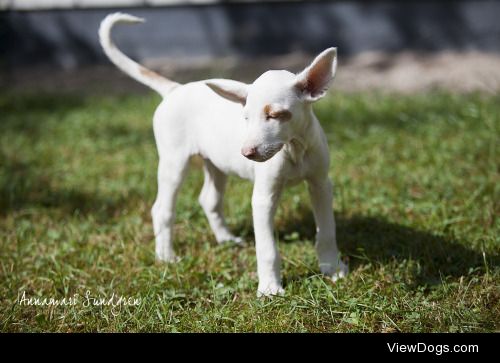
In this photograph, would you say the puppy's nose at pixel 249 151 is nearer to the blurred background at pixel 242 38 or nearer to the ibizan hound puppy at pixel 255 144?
the ibizan hound puppy at pixel 255 144

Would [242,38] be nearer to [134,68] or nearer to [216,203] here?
[134,68]

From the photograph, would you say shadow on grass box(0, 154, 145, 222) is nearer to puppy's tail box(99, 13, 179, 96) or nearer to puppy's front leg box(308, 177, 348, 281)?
puppy's tail box(99, 13, 179, 96)

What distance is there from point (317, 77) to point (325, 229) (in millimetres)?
929

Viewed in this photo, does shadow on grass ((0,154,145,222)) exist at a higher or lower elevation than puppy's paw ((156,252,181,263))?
lower

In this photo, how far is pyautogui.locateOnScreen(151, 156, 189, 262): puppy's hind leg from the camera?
3.69 meters

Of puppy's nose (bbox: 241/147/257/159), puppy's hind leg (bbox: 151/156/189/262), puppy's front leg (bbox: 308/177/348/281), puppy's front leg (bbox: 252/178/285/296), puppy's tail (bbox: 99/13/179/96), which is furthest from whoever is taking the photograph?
puppy's tail (bbox: 99/13/179/96)

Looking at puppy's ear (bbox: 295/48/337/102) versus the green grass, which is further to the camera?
the green grass

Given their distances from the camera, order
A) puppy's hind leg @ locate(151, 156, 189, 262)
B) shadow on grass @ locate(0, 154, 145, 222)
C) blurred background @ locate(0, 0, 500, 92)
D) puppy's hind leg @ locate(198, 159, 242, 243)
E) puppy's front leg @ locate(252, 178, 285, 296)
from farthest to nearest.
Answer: blurred background @ locate(0, 0, 500, 92) < shadow on grass @ locate(0, 154, 145, 222) < puppy's hind leg @ locate(198, 159, 242, 243) < puppy's hind leg @ locate(151, 156, 189, 262) < puppy's front leg @ locate(252, 178, 285, 296)

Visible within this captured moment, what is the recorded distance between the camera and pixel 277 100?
2.84 metres

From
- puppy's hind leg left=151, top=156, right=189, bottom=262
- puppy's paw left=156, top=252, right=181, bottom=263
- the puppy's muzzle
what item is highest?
the puppy's muzzle

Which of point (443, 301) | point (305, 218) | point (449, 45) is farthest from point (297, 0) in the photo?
point (443, 301)

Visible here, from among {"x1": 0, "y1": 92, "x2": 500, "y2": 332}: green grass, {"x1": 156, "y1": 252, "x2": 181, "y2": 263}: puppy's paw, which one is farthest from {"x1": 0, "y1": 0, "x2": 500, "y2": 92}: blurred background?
{"x1": 156, "y1": 252, "x2": 181, "y2": 263}: puppy's paw

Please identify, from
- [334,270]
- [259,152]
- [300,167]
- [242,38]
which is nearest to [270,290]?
[334,270]

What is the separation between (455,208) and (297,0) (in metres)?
5.60
